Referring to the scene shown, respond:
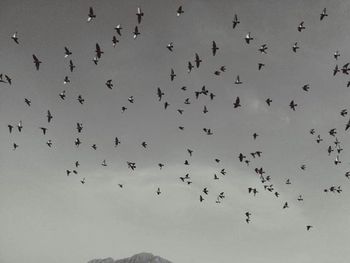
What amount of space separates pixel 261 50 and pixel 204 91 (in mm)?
8178

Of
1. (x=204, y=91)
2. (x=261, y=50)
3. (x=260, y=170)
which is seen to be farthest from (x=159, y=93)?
(x=260, y=170)

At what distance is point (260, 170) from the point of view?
5106 centimetres

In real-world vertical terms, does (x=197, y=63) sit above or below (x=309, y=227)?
above

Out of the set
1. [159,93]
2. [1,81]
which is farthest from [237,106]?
[1,81]

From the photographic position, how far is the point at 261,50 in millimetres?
41000

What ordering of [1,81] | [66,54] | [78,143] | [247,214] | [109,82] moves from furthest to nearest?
1. [247,214]
2. [78,143]
3. [109,82]
4. [66,54]
5. [1,81]

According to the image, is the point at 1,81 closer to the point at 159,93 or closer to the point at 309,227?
the point at 159,93

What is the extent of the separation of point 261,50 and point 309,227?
1024 inches

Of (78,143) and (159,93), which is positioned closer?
(159,93)

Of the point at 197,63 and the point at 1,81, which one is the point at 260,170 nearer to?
the point at 197,63

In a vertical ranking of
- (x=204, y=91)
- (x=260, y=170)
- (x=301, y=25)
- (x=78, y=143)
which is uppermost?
(x=301, y=25)

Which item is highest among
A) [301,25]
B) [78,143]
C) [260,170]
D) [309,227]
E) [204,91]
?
[301,25]

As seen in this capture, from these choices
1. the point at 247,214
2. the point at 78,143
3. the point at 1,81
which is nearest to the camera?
the point at 1,81

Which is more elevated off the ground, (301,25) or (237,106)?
(301,25)
